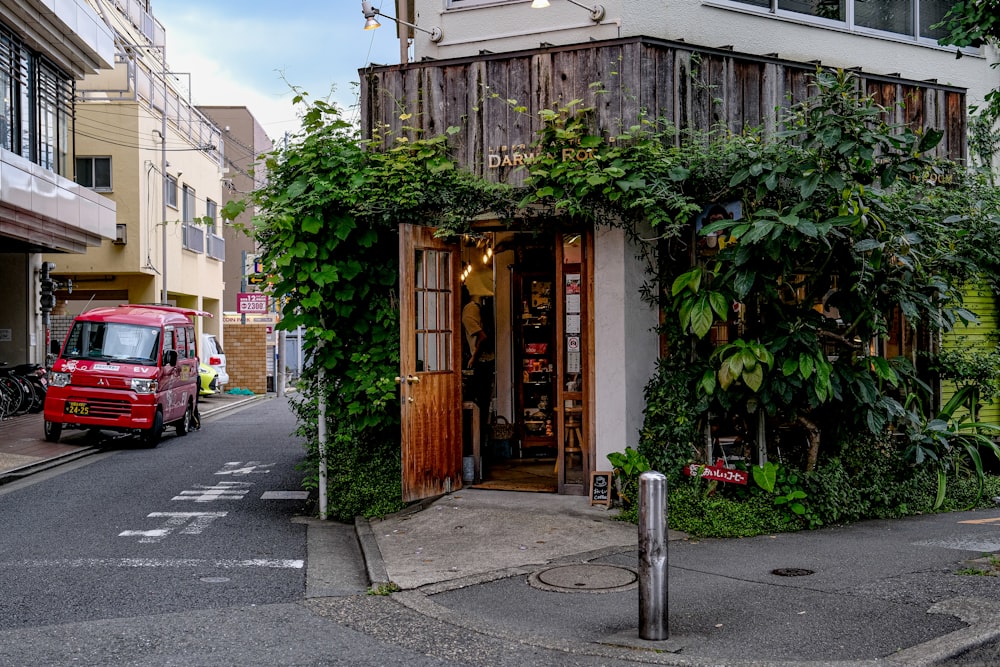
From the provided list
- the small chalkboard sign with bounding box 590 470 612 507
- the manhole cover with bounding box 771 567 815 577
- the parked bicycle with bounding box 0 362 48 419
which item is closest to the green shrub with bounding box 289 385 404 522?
the small chalkboard sign with bounding box 590 470 612 507

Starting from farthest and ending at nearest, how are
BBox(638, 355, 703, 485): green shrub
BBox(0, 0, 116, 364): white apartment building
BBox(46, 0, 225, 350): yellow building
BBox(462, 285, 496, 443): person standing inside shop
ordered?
1. BBox(46, 0, 225, 350): yellow building
2. BBox(0, 0, 116, 364): white apartment building
3. BBox(462, 285, 496, 443): person standing inside shop
4. BBox(638, 355, 703, 485): green shrub

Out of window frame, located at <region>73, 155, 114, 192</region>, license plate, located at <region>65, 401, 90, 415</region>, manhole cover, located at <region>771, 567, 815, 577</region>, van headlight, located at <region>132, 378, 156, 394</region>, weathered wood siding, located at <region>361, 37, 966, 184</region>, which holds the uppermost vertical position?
window frame, located at <region>73, 155, 114, 192</region>

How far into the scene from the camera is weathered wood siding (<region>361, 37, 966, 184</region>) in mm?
8836

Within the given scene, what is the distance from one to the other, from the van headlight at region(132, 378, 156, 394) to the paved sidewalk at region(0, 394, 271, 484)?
125 centimetres

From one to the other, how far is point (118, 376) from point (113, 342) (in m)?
0.98

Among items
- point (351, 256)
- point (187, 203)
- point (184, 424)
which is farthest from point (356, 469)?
point (187, 203)

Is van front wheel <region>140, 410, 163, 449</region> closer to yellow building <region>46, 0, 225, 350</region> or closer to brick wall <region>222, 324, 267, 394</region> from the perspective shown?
yellow building <region>46, 0, 225, 350</region>

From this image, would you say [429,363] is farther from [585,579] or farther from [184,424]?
[184,424]

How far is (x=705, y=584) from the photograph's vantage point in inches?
251

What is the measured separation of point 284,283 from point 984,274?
24.1 ft

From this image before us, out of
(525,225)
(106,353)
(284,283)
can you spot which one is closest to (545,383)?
(525,225)

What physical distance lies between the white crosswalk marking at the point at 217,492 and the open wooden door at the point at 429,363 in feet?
9.67

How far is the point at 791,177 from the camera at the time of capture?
7.76 m

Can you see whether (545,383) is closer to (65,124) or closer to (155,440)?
(155,440)
